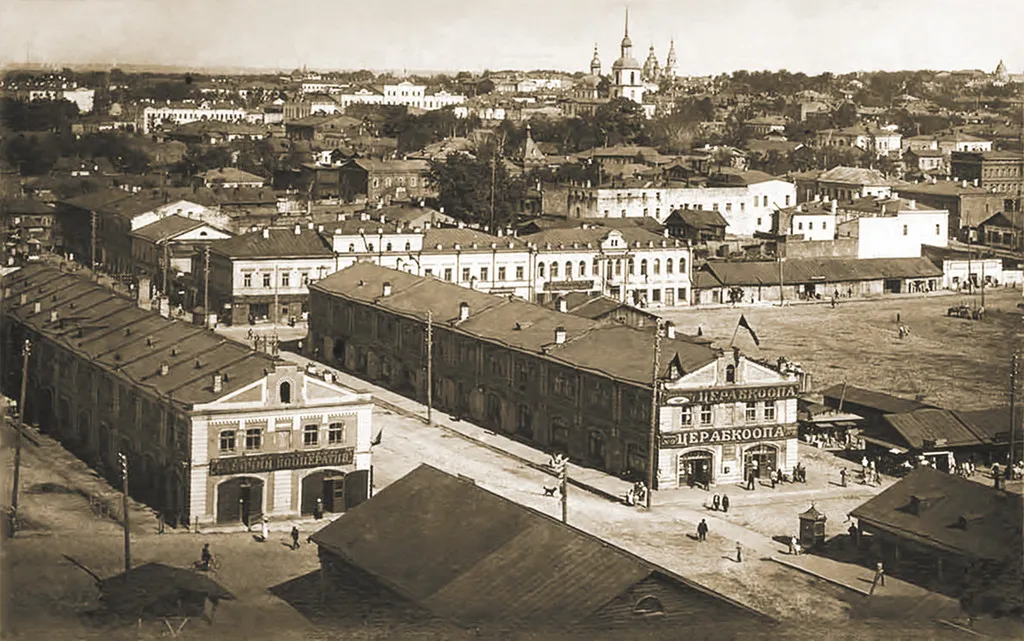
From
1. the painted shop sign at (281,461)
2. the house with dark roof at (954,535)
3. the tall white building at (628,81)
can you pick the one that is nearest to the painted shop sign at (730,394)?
the house with dark roof at (954,535)

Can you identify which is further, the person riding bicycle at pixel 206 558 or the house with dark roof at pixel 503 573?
the person riding bicycle at pixel 206 558

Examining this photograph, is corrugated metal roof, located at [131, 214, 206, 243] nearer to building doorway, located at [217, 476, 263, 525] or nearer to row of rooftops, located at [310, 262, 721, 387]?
row of rooftops, located at [310, 262, 721, 387]

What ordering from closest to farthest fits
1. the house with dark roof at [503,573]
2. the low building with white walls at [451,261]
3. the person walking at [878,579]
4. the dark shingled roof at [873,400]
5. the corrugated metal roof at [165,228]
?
the house with dark roof at [503,573]
the person walking at [878,579]
the dark shingled roof at [873,400]
the low building with white walls at [451,261]
the corrugated metal roof at [165,228]

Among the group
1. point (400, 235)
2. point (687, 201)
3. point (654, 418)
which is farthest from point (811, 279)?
point (654, 418)

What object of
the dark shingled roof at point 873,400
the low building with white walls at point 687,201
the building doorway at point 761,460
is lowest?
the building doorway at point 761,460

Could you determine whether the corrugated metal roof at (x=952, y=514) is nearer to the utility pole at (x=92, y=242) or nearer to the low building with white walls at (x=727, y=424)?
the low building with white walls at (x=727, y=424)

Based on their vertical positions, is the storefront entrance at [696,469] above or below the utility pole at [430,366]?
below

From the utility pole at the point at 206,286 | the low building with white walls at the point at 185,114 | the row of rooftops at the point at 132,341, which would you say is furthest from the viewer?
the low building with white walls at the point at 185,114
